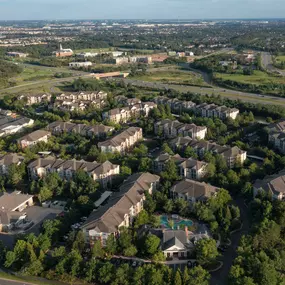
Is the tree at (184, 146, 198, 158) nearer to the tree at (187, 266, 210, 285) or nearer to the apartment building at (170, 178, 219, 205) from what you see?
the apartment building at (170, 178, 219, 205)

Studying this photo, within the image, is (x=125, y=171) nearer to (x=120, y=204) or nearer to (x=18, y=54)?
(x=120, y=204)

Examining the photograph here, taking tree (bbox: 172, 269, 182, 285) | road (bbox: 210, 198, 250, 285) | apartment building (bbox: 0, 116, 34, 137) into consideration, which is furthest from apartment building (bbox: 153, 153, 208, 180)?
apartment building (bbox: 0, 116, 34, 137)

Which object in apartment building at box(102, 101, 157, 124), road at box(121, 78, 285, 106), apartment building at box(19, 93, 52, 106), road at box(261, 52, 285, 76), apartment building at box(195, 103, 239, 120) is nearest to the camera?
apartment building at box(195, 103, 239, 120)

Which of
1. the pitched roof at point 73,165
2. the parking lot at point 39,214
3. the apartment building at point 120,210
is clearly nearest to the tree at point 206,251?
the apartment building at point 120,210

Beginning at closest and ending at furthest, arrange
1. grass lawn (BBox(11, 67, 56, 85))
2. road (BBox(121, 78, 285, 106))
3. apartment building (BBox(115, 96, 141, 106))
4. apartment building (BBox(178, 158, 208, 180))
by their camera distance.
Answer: apartment building (BBox(178, 158, 208, 180)) → apartment building (BBox(115, 96, 141, 106)) → road (BBox(121, 78, 285, 106)) → grass lawn (BBox(11, 67, 56, 85))

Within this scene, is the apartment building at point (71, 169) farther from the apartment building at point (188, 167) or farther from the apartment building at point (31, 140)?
the apartment building at point (31, 140)

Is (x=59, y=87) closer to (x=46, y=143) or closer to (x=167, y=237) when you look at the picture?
(x=46, y=143)
